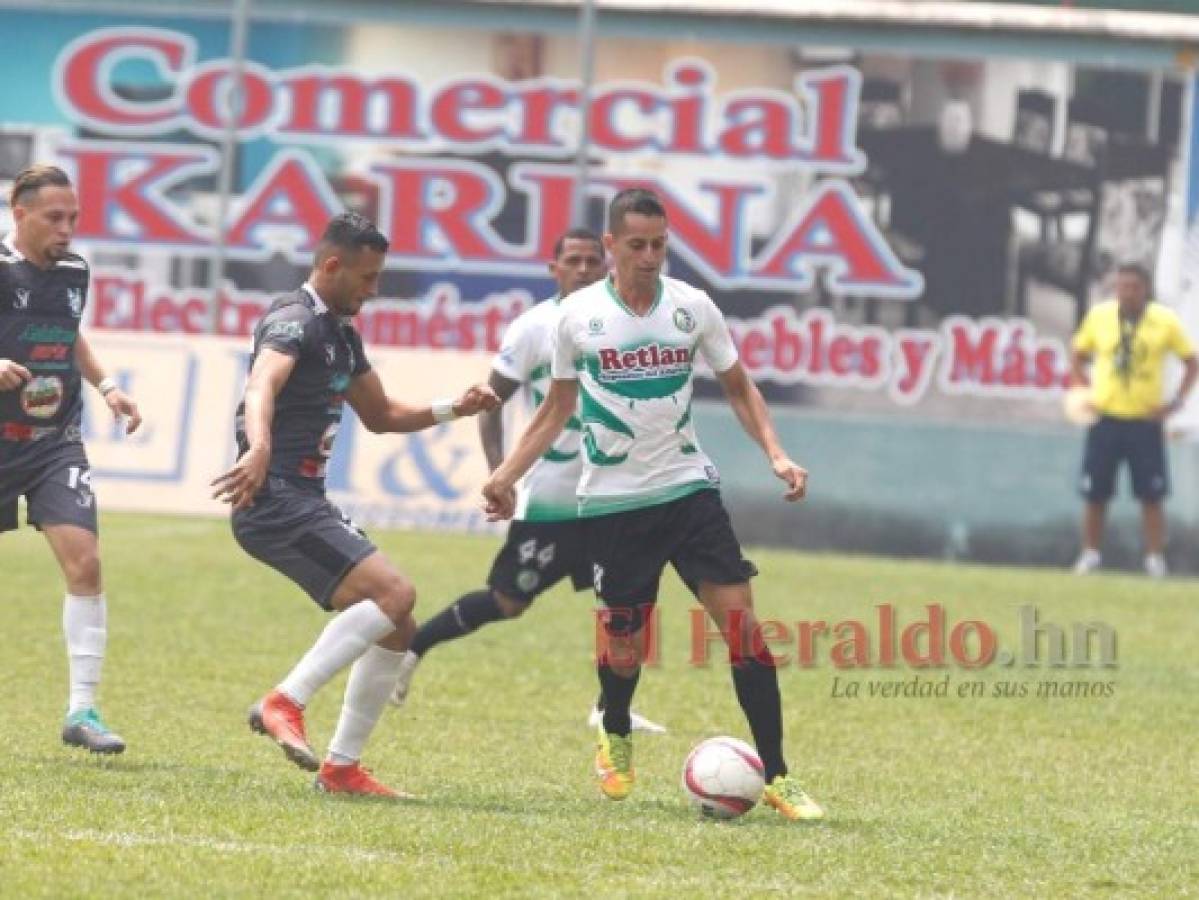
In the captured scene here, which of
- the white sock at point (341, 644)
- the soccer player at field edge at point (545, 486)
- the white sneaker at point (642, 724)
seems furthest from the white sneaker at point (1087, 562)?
the white sock at point (341, 644)

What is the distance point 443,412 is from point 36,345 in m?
1.55

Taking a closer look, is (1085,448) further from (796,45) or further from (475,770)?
(475,770)

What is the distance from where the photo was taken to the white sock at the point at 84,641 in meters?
9.88

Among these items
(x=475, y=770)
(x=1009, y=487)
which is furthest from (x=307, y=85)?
(x=475, y=770)

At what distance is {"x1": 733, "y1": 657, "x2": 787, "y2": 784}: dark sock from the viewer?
9180 mm

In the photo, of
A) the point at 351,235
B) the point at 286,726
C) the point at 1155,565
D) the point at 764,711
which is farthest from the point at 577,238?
the point at 1155,565

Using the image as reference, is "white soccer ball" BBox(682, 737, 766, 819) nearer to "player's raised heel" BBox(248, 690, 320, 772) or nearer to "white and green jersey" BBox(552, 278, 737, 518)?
"white and green jersey" BBox(552, 278, 737, 518)

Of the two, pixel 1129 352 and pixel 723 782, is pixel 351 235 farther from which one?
pixel 1129 352

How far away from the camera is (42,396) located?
395 inches

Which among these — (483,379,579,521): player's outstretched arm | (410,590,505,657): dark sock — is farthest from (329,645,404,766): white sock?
(410,590,505,657): dark sock

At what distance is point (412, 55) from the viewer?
Answer: 85.0ft

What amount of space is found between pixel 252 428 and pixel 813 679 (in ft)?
19.2

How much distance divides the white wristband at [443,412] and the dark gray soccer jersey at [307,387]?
0.36 metres

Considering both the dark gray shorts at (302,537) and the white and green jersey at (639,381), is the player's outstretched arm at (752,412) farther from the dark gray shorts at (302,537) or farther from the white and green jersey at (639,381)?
the dark gray shorts at (302,537)
